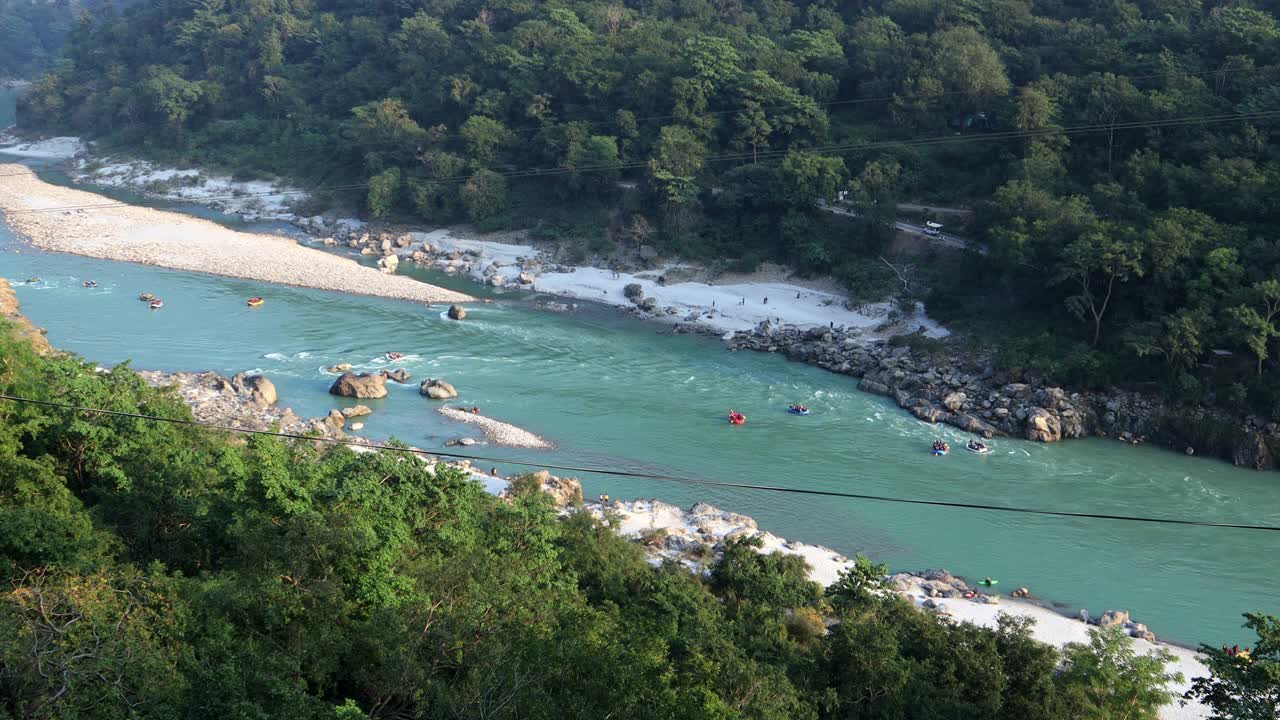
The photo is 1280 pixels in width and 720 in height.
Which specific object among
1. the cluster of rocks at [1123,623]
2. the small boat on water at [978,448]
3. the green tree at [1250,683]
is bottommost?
the cluster of rocks at [1123,623]

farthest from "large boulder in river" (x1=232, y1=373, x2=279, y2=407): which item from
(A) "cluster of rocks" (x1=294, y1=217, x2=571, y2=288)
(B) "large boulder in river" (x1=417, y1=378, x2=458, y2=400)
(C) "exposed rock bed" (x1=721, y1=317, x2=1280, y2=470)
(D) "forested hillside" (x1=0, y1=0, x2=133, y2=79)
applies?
(D) "forested hillside" (x1=0, y1=0, x2=133, y2=79)

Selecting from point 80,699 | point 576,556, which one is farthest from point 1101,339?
point 80,699

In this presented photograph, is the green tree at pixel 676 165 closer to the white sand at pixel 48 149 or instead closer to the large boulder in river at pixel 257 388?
the large boulder in river at pixel 257 388

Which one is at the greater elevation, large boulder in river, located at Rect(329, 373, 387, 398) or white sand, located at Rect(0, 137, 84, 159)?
white sand, located at Rect(0, 137, 84, 159)

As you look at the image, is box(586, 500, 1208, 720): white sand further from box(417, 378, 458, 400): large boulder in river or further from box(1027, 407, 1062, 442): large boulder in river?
box(1027, 407, 1062, 442): large boulder in river

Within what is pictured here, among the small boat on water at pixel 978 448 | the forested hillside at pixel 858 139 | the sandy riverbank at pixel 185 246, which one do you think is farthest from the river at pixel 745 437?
the forested hillside at pixel 858 139

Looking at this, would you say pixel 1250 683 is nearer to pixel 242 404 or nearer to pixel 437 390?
pixel 437 390
